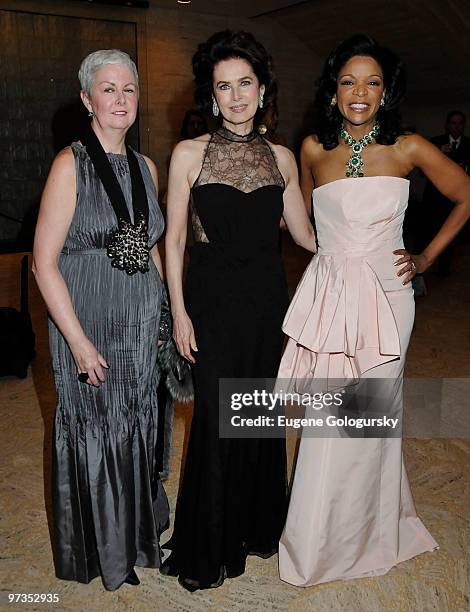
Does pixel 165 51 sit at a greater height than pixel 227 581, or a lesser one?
greater

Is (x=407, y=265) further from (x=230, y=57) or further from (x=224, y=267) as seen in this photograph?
(x=230, y=57)

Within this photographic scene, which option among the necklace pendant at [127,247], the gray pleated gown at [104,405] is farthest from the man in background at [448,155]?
the necklace pendant at [127,247]

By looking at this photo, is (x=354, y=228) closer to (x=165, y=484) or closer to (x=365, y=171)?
(x=365, y=171)

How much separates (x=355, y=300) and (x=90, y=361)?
3.21 ft

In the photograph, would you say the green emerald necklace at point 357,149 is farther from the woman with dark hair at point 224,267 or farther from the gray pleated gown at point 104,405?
the gray pleated gown at point 104,405

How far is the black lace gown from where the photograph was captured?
7.36 ft

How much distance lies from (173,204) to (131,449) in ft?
3.10

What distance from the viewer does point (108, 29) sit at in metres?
10.2

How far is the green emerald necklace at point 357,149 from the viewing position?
7.49ft

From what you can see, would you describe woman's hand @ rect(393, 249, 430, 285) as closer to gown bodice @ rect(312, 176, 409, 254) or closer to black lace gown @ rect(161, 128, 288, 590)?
gown bodice @ rect(312, 176, 409, 254)

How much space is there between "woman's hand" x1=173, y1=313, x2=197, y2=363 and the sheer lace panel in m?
0.49

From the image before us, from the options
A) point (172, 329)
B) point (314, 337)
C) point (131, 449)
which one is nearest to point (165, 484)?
point (131, 449)

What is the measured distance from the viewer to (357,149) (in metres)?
2.30

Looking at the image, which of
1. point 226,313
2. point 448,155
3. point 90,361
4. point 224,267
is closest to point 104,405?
point 90,361
